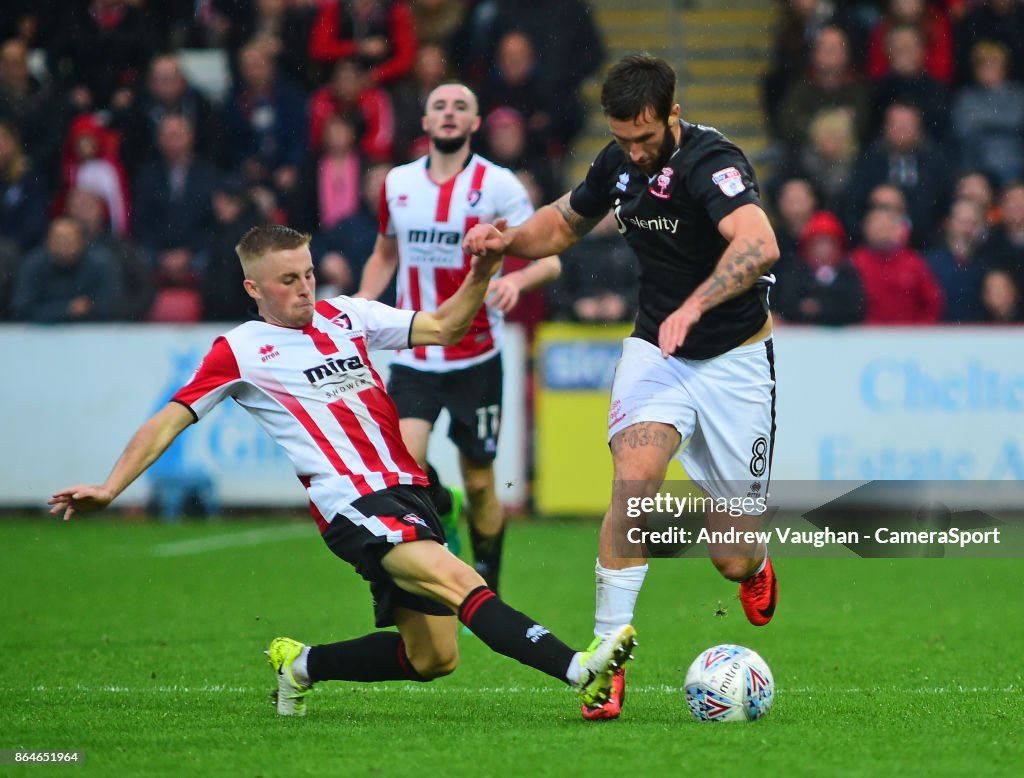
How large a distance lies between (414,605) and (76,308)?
793 cm

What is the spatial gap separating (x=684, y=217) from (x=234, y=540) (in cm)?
633

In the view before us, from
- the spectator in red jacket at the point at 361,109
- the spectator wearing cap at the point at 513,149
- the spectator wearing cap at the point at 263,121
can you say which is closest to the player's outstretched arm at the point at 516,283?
the spectator wearing cap at the point at 513,149

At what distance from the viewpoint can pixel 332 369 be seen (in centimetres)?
564

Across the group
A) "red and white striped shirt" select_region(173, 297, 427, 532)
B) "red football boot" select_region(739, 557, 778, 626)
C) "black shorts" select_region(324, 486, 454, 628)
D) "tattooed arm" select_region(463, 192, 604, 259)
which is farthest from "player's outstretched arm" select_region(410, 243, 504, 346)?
"red football boot" select_region(739, 557, 778, 626)

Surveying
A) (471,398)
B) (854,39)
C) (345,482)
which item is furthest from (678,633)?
(854,39)

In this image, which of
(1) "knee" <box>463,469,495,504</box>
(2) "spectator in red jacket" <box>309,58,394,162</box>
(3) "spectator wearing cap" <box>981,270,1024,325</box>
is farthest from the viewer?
(2) "spectator in red jacket" <box>309,58,394,162</box>

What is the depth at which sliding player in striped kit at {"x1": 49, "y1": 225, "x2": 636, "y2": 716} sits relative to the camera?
539 centimetres

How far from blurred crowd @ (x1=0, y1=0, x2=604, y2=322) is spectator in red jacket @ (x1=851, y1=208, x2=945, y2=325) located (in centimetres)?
276

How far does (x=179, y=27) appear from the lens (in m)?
15.7

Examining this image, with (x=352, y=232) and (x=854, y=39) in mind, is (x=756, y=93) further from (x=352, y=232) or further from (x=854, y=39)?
(x=352, y=232)

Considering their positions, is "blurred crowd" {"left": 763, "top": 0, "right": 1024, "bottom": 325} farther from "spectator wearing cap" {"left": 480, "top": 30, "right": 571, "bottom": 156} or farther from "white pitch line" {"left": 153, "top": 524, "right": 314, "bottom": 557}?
"white pitch line" {"left": 153, "top": 524, "right": 314, "bottom": 557}

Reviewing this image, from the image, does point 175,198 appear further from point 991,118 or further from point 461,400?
point 991,118

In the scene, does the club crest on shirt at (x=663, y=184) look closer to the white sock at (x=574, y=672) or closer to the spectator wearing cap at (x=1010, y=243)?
the white sock at (x=574, y=672)

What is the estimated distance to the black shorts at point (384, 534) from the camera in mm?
5422
